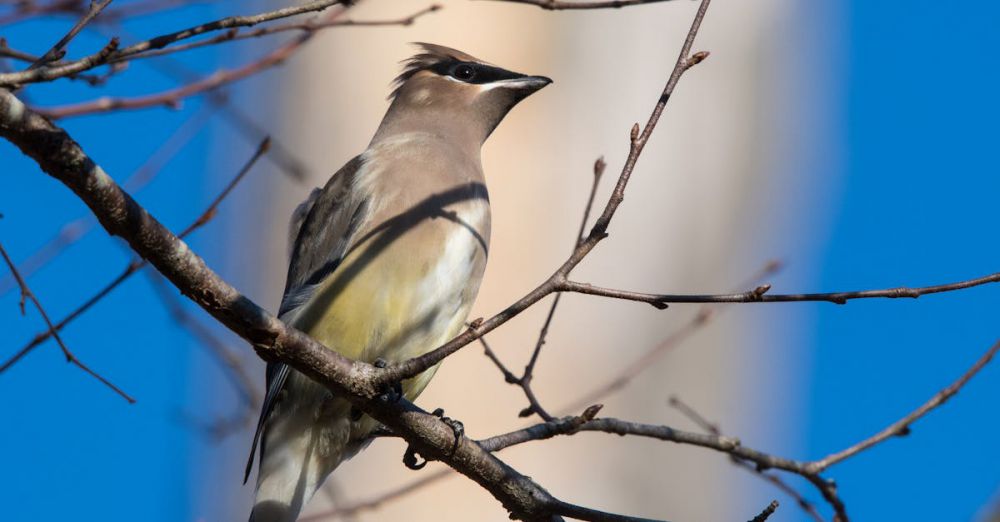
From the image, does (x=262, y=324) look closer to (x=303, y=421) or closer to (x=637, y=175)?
(x=303, y=421)

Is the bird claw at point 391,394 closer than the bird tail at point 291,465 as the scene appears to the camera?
Yes

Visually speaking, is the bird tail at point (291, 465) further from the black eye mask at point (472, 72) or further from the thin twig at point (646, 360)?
the black eye mask at point (472, 72)

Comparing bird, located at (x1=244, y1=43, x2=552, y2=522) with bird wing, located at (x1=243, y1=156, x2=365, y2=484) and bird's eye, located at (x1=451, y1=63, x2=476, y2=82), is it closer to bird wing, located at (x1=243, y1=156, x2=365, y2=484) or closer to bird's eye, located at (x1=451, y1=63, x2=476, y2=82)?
bird wing, located at (x1=243, y1=156, x2=365, y2=484)

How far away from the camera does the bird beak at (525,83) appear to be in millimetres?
4910

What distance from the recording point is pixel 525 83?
5.00 metres

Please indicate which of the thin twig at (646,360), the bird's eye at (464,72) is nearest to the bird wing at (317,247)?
the bird's eye at (464,72)

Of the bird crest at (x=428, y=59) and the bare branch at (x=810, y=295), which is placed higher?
the bird crest at (x=428, y=59)

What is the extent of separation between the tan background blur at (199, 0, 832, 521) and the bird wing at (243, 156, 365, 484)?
1.68 m

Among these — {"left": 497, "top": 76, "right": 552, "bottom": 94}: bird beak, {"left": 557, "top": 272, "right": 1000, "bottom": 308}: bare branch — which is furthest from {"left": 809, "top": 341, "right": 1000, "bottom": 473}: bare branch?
{"left": 497, "top": 76, "right": 552, "bottom": 94}: bird beak

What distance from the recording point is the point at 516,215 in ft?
22.0

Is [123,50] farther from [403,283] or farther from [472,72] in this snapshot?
[472,72]

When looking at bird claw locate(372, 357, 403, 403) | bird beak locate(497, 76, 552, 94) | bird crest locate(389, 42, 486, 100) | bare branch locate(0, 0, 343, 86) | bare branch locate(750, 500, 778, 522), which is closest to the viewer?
bare branch locate(0, 0, 343, 86)

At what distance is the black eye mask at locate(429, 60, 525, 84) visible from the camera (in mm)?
5129

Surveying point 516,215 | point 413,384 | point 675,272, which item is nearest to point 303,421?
point 413,384
